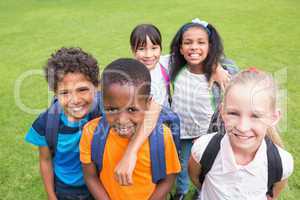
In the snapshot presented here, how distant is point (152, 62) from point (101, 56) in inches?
154

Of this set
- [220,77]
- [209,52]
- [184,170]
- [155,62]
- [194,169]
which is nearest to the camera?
[194,169]

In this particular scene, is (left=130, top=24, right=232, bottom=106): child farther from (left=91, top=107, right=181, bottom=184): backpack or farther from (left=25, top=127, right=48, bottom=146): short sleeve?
(left=25, top=127, right=48, bottom=146): short sleeve

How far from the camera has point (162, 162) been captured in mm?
1667

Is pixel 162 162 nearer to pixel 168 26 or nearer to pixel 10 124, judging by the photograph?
pixel 10 124

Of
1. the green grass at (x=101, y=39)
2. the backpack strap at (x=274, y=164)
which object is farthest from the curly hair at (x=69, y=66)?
the green grass at (x=101, y=39)

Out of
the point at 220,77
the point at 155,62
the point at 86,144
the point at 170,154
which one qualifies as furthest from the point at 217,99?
the point at 86,144

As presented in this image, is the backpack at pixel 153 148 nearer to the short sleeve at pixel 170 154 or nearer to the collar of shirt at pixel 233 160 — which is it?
the short sleeve at pixel 170 154

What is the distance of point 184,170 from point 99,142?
4.00 feet

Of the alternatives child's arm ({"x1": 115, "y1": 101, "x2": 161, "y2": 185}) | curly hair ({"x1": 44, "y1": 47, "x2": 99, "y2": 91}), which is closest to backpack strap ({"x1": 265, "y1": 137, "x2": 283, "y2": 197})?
child's arm ({"x1": 115, "y1": 101, "x2": 161, "y2": 185})

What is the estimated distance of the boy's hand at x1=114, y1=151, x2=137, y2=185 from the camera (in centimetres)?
158

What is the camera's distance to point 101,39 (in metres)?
7.28

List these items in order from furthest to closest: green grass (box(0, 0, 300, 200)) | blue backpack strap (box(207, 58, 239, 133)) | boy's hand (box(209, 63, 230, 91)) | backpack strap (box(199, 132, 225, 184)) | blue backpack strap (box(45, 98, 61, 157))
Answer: green grass (box(0, 0, 300, 200))
boy's hand (box(209, 63, 230, 91))
blue backpack strap (box(207, 58, 239, 133))
blue backpack strap (box(45, 98, 61, 157))
backpack strap (box(199, 132, 225, 184))

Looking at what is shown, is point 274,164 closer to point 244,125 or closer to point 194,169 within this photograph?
point 244,125

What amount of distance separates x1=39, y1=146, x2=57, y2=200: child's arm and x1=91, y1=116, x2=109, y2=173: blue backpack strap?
34 cm
